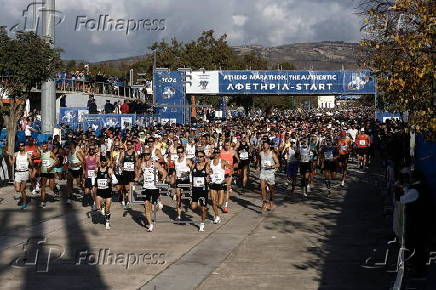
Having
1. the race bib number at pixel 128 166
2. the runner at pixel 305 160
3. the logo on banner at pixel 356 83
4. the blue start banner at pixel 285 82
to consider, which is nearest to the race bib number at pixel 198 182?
the race bib number at pixel 128 166

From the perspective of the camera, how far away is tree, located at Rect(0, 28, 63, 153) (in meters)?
24.5

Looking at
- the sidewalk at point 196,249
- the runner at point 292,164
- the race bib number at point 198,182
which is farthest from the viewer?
the runner at point 292,164

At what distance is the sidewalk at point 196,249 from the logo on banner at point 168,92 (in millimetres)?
27547

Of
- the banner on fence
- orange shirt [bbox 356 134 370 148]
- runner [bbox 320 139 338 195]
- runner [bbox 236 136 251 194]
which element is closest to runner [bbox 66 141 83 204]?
runner [bbox 236 136 251 194]

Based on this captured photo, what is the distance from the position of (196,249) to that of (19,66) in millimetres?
14173

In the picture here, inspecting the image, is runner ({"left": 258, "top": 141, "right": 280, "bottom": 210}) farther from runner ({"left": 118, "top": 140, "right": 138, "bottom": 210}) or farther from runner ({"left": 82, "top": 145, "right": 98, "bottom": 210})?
runner ({"left": 82, "top": 145, "right": 98, "bottom": 210})

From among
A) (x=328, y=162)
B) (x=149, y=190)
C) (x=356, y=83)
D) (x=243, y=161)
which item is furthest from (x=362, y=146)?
(x=356, y=83)

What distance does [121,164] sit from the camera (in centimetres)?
1855

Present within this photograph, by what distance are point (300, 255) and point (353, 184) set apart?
1233 centimetres

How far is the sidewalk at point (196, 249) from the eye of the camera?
10.5 meters

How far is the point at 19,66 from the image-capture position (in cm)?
2450

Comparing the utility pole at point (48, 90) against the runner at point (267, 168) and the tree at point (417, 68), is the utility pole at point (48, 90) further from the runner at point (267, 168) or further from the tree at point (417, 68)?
the tree at point (417, 68)

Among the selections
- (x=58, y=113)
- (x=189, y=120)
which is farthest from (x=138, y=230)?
(x=189, y=120)

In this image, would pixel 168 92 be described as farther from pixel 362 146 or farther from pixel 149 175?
pixel 149 175
